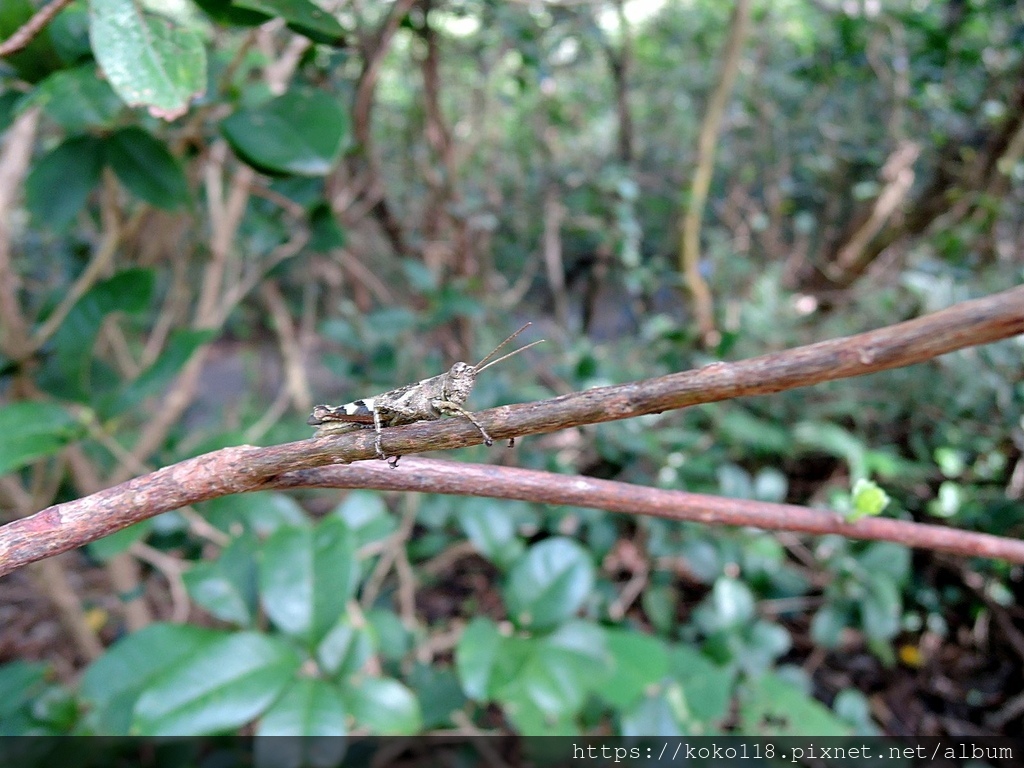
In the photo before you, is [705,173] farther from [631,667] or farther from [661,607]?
[631,667]

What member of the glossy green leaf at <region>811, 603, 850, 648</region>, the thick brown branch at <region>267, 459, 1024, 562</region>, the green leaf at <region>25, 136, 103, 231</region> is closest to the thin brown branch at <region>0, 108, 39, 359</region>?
the green leaf at <region>25, 136, 103, 231</region>

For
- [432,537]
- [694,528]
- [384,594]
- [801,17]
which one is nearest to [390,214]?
[432,537]

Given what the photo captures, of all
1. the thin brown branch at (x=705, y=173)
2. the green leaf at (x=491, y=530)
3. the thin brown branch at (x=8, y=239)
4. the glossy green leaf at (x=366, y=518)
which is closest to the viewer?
the thin brown branch at (x=8, y=239)

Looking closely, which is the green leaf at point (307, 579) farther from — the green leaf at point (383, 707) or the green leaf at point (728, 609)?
the green leaf at point (728, 609)

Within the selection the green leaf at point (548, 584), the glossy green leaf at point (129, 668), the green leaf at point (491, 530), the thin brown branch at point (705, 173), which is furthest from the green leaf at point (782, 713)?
the thin brown branch at point (705, 173)

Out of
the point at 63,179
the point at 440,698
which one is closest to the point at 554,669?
the point at 440,698

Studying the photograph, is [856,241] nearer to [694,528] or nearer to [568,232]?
[568,232]

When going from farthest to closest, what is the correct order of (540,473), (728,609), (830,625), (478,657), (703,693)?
(830,625)
(728,609)
(703,693)
(478,657)
(540,473)
